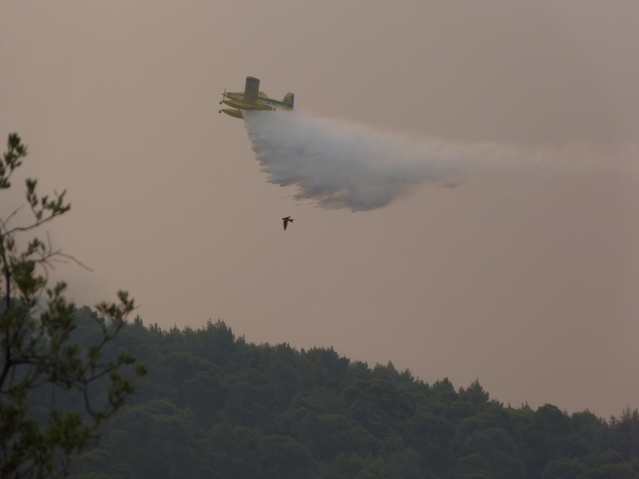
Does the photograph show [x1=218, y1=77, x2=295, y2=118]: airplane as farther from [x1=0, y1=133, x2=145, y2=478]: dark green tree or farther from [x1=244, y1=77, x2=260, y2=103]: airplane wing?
[x1=0, y1=133, x2=145, y2=478]: dark green tree

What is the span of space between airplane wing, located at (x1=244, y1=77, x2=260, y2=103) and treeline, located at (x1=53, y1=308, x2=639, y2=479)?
48.6 metres

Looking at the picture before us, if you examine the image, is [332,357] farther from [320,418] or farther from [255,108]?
[255,108]

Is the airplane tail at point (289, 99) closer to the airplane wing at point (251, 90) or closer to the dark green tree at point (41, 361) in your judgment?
the airplane wing at point (251, 90)

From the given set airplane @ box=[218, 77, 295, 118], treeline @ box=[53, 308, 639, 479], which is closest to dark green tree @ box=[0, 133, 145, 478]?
airplane @ box=[218, 77, 295, 118]

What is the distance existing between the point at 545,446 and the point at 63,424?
118m

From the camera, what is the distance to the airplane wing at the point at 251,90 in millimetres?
56969

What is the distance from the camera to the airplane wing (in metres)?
57.0

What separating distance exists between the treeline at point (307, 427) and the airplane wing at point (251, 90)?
4861 cm

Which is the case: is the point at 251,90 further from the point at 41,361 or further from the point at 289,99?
the point at 41,361

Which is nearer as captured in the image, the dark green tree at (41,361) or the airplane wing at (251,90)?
the dark green tree at (41,361)

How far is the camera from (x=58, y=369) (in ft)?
58.7

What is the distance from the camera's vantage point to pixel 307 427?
390 ft

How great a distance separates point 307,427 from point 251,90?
6795 centimetres

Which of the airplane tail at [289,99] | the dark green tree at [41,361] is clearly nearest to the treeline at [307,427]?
the airplane tail at [289,99]
